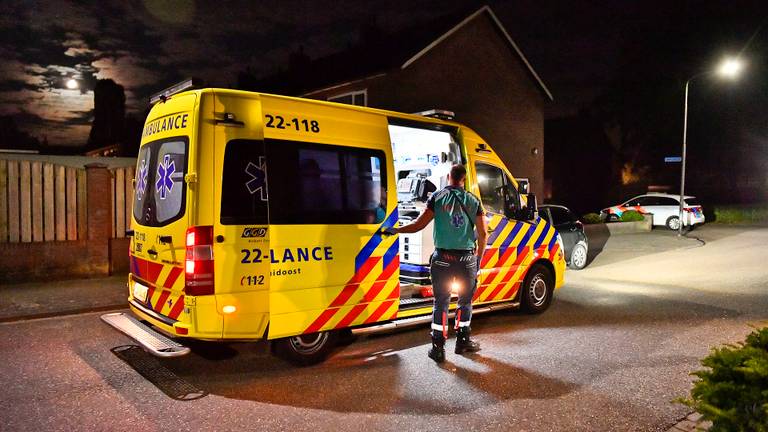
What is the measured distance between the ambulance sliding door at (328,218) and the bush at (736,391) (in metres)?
3.15

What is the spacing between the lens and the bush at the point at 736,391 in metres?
2.94

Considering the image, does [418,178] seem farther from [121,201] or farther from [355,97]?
[355,97]

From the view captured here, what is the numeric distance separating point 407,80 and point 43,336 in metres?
13.7

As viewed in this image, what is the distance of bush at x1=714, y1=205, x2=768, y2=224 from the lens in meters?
26.9

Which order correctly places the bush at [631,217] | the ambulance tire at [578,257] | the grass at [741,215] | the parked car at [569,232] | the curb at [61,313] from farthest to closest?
the grass at [741,215]
the bush at [631,217]
the ambulance tire at [578,257]
the parked car at [569,232]
the curb at [61,313]

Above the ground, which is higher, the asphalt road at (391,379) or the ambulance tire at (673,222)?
the ambulance tire at (673,222)

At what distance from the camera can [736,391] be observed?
120 inches

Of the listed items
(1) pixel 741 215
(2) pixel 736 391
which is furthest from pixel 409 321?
(1) pixel 741 215

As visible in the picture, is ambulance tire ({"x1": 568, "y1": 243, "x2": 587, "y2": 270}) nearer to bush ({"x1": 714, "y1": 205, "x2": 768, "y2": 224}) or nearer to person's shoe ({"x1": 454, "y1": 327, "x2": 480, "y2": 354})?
person's shoe ({"x1": 454, "y1": 327, "x2": 480, "y2": 354})

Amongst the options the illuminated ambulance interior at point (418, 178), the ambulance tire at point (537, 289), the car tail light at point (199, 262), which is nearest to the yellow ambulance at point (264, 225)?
the car tail light at point (199, 262)

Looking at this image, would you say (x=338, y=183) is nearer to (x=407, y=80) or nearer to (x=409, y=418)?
(x=409, y=418)

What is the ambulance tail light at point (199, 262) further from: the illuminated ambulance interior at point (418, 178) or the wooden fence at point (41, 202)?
the wooden fence at point (41, 202)

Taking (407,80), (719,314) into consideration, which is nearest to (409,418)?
(719,314)

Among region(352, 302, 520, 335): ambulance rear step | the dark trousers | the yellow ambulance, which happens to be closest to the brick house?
region(352, 302, 520, 335): ambulance rear step
